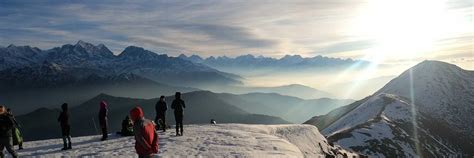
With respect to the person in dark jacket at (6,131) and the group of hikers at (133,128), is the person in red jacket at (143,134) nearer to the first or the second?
the group of hikers at (133,128)

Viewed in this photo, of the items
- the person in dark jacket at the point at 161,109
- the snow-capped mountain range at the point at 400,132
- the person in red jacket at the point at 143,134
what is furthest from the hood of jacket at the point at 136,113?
the snow-capped mountain range at the point at 400,132

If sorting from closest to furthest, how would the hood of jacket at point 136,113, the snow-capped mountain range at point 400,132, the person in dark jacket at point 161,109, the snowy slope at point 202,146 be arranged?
the hood of jacket at point 136,113
the snowy slope at point 202,146
the person in dark jacket at point 161,109
the snow-capped mountain range at point 400,132

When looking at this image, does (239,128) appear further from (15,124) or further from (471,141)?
(471,141)

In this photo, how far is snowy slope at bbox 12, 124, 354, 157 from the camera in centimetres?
2630

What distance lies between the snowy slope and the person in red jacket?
10.3 meters

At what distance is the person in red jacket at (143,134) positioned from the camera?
47.6 ft


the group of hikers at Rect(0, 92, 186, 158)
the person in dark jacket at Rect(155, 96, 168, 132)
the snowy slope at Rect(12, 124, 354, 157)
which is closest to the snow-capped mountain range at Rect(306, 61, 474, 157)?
the snowy slope at Rect(12, 124, 354, 157)

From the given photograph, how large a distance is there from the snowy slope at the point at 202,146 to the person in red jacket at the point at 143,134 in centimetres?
1034

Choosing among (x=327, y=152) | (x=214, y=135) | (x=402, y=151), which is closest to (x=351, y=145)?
(x=402, y=151)

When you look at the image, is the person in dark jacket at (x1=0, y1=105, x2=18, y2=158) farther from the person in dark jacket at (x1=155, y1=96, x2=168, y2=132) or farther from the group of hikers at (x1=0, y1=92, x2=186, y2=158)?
the person in dark jacket at (x1=155, y1=96, x2=168, y2=132)

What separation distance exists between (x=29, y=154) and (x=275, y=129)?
24.0m

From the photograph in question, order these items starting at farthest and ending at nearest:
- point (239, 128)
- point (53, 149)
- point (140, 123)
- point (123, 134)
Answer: point (239, 128) → point (123, 134) → point (53, 149) → point (140, 123)

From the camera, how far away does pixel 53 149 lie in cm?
2769

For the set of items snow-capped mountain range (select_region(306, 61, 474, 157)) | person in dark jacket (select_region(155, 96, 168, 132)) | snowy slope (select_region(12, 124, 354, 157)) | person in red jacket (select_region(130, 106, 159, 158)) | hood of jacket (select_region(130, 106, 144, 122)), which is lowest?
snow-capped mountain range (select_region(306, 61, 474, 157))
